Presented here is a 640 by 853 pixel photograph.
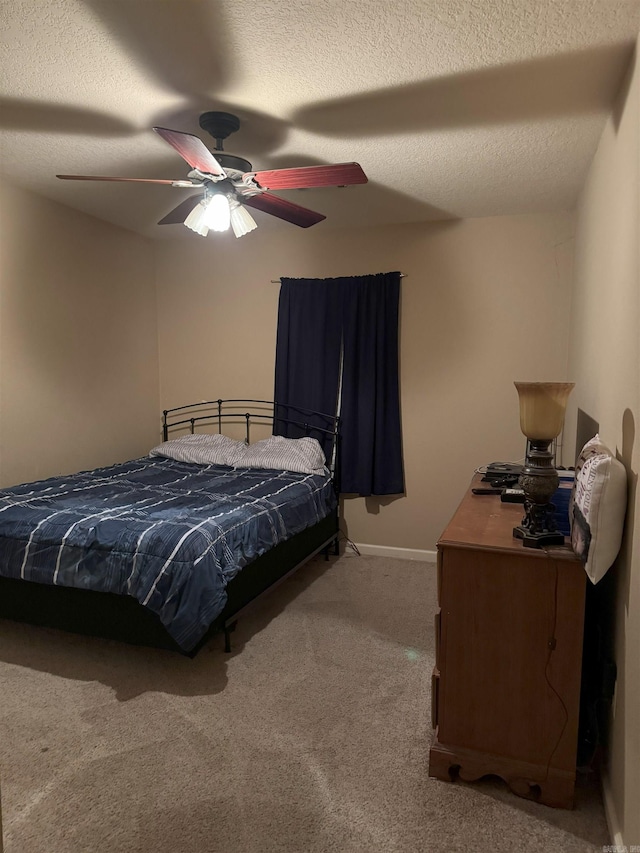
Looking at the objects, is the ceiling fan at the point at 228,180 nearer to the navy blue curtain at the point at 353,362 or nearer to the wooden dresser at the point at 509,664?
the navy blue curtain at the point at 353,362

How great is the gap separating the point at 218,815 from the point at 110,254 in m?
3.83

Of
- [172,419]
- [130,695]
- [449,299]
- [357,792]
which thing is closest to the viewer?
[357,792]

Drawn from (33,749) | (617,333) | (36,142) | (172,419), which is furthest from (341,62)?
(172,419)

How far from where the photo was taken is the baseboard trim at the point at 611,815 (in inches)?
63.0

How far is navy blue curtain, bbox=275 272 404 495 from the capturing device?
4.18m

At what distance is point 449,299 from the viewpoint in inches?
160

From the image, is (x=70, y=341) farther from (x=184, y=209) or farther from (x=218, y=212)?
(x=218, y=212)

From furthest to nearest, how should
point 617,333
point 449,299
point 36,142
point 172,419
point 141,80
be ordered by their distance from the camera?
point 172,419, point 449,299, point 36,142, point 141,80, point 617,333

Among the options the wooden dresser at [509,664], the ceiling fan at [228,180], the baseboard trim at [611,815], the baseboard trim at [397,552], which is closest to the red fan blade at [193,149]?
the ceiling fan at [228,180]

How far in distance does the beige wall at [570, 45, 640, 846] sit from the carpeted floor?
13.6 inches

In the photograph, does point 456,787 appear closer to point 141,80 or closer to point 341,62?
point 341,62

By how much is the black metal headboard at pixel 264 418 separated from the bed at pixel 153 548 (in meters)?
0.56

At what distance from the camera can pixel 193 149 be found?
217 cm

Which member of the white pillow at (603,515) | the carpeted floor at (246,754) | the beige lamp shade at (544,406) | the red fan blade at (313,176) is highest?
the red fan blade at (313,176)
